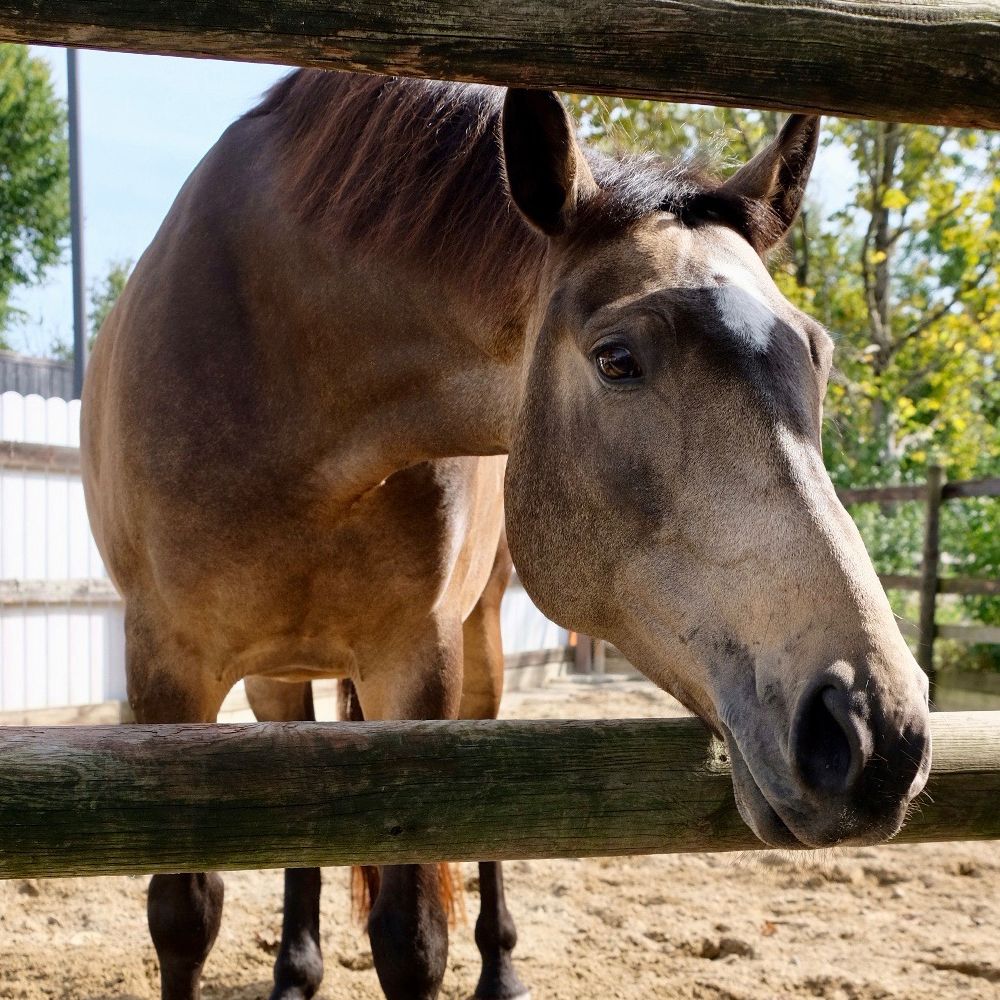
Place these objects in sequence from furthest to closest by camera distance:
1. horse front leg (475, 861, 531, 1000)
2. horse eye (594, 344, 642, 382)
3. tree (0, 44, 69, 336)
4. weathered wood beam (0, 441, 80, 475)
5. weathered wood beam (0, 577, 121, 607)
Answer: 1. tree (0, 44, 69, 336)
2. weathered wood beam (0, 441, 80, 475)
3. weathered wood beam (0, 577, 121, 607)
4. horse front leg (475, 861, 531, 1000)
5. horse eye (594, 344, 642, 382)

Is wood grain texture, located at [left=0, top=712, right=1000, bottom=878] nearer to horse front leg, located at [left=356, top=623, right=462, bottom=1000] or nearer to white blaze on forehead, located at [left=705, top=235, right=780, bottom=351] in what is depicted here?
white blaze on forehead, located at [left=705, top=235, right=780, bottom=351]

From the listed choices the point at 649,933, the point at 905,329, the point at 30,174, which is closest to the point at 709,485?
the point at 649,933

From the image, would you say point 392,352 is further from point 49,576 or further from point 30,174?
point 30,174

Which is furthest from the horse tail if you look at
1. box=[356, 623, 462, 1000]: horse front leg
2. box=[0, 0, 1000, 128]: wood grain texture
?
box=[0, 0, 1000, 128]: wood grain texture

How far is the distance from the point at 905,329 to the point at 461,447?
→ 56.3 ft

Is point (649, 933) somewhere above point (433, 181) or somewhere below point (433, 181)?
below

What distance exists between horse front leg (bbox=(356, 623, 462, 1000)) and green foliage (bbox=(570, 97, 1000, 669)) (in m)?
6.28

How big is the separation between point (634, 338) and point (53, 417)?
633cm

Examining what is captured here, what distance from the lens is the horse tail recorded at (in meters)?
3.49

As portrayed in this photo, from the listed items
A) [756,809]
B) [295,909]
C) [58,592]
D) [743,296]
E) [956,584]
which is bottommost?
[295,909]

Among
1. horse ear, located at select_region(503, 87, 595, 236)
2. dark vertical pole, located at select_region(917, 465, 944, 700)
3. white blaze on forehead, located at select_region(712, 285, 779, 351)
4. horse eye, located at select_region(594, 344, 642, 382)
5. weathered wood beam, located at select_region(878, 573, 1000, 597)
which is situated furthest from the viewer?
dark vertical pole, located at select_region(917, 465, 944, 700)

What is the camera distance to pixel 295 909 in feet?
11.8

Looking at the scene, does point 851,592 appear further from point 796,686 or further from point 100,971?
point 100,971

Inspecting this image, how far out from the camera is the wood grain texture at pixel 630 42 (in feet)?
4.53
